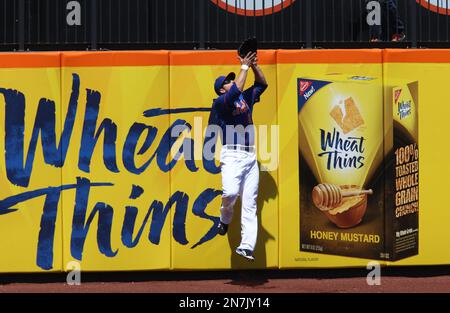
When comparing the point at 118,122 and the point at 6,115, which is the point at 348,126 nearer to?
the point at 118,122

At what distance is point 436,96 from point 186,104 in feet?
8.63

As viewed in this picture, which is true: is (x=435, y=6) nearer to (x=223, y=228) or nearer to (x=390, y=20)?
(x=390, y=20)

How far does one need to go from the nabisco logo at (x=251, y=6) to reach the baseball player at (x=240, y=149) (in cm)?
134

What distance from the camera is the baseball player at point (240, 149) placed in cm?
1027

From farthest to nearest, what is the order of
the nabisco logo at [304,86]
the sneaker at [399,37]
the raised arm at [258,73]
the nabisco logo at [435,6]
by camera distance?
1. the nabisco logo at [435,6]
2. the sneaker at [399,37]
3. the nabisco logo at [304,86]
4. the raised arm at [258,73]

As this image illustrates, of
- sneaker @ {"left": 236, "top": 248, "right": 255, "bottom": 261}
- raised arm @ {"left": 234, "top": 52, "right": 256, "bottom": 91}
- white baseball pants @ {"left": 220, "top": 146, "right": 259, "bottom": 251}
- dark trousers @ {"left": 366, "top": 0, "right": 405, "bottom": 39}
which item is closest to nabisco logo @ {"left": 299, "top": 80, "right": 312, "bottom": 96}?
raised arm @ {"left": 234, "top": 52, "right": 256, "bottom": 91}

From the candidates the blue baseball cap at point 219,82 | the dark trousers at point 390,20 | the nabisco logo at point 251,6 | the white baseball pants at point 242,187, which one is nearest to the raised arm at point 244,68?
the blue baseball cap at point 219,82

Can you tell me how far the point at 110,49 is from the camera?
35.7 ft

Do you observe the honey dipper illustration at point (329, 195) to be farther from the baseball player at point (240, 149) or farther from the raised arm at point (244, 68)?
the raised arm at point (244, 68)

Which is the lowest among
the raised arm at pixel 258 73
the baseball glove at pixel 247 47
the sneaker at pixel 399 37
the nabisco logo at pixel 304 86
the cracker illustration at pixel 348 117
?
the cracker illustration at pixel 348 117

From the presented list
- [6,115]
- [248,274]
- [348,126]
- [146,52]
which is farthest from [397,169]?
[6,115]

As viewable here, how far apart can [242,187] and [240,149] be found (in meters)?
0.39

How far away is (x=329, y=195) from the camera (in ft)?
35.4

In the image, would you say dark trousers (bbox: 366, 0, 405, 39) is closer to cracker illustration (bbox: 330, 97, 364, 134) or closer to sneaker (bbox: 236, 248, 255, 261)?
cracker illustration (bbox: 330, 97, 364, 134)
